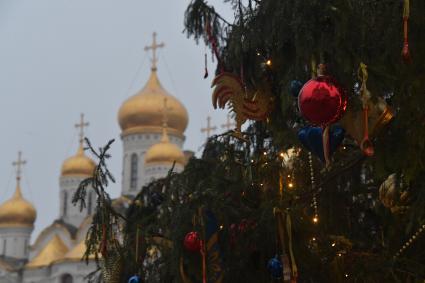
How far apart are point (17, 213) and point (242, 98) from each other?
37512 millimetres

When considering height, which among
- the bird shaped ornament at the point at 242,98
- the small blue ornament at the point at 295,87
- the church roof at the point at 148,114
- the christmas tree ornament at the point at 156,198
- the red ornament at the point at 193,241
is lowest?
the red ornament at the point at 193,241

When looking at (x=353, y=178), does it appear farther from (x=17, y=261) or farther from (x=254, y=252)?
(x=17, y=261)

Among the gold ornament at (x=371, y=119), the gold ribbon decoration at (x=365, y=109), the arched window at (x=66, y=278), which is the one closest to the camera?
the gold ribbon decoration at (x=365, y=109)

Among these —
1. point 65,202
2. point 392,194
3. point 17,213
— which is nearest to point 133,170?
point 65,202

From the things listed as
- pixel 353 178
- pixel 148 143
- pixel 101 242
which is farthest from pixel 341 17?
pixel 148 143

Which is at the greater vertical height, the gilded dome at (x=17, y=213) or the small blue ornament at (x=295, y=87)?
the gilded dome at (x=17, y=213)

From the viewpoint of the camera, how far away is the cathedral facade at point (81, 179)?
137 ft

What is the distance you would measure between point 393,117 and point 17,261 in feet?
134

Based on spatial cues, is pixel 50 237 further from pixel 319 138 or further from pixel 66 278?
pixel 319 138

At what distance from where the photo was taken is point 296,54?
21.3 ft

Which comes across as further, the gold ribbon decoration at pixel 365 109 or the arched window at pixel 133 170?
the arched window at pixel 133 170

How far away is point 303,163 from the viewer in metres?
7.63

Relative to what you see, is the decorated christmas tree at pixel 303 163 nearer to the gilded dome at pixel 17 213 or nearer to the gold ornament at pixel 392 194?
the gold ornament at pixel 392 194

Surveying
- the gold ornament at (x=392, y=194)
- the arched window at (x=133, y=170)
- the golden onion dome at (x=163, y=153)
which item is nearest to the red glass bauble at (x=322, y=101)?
the gold ornament at (x=392, y=194)
